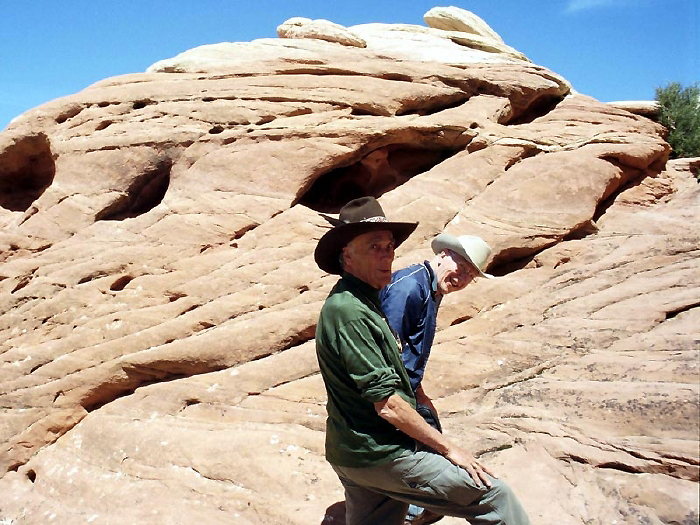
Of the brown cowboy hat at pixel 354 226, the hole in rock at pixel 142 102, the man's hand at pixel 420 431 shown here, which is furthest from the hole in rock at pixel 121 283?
the man's hand at pixel 420 431

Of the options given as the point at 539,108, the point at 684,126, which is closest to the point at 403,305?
the point at 539,108

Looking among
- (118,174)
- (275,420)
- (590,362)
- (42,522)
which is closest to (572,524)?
(590,362)

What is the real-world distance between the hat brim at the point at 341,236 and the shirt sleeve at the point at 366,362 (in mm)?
511

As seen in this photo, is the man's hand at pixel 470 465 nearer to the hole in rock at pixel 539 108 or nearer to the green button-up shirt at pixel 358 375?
the green button-up shirt at pixel 358 375

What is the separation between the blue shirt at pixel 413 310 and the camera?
361 cm

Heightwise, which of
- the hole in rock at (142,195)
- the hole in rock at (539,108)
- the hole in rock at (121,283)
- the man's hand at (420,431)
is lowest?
the man's hand at (420,431)

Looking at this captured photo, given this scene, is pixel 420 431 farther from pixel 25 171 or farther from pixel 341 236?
pixel 25 171

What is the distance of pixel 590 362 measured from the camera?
5.07 metres

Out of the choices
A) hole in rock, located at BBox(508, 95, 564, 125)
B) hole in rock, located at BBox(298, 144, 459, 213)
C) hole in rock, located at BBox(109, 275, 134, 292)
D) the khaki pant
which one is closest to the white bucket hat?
the khaki pant

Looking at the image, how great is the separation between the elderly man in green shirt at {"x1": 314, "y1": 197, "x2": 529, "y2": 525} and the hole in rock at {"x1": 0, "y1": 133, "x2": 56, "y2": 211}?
768cm

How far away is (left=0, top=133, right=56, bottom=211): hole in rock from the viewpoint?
9.26 metres

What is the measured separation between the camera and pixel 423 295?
370cm

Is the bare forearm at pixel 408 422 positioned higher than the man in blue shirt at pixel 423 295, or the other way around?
the man in blue shirt at pixel 423 295

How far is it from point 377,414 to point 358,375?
0.26m
